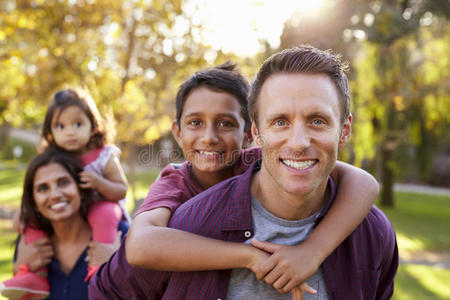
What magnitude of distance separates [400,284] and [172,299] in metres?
7.25

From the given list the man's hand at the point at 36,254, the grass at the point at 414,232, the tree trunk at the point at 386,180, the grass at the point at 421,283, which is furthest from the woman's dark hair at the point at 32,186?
the tree trunk at the point at 386,180

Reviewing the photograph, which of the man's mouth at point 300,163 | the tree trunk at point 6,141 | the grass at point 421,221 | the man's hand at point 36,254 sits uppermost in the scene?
the man's mouth at point 300,163

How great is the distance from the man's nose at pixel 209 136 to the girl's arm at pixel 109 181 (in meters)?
1.05

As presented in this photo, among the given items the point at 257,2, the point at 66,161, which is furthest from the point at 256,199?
the point at 257,2

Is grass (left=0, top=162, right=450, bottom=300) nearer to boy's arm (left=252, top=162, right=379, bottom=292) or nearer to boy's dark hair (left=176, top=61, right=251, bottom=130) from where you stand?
boy's dark hair (left=176, top=61, right=251, bottom=130)

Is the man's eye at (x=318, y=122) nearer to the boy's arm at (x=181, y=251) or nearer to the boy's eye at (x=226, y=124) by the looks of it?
the boy's arm at (x=181, y=251)

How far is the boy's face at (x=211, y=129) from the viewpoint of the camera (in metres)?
2.42

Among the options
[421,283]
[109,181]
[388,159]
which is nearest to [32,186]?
[109,181]

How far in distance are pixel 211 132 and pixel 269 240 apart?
843 mm

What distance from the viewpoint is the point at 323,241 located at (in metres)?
1.72

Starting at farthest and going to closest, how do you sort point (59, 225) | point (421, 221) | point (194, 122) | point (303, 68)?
point (421, 221), point (59, 225), point (194, 122), point (303, 68)

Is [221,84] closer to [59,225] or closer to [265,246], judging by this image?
[265,246]

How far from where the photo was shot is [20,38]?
283 inches

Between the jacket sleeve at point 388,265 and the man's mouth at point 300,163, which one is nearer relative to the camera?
the man's mouth at point 300,163
